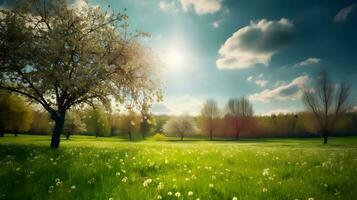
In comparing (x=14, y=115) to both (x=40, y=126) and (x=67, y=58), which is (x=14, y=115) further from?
(x=67, y=58)

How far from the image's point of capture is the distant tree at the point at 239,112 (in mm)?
113938

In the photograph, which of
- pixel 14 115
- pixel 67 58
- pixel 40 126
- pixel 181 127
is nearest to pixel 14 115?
pixel 14 115

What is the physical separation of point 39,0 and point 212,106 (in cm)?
9942

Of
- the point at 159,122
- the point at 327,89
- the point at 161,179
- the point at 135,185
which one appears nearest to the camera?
the point at 135,185

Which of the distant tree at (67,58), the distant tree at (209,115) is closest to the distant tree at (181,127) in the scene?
the distant tree at (209,115)

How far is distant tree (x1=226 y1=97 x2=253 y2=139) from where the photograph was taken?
114 metres

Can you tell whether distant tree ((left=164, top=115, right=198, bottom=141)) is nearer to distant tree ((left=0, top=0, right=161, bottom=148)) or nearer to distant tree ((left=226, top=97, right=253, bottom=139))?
distant tree ((left=226, top=97, right=253, bottom=139))

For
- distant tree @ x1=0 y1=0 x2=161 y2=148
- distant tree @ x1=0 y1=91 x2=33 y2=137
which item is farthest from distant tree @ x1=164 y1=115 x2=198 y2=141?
distant tree @ x1=0 y1=0 x2=161 y2=148

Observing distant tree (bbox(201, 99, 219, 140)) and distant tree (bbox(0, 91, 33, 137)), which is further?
distant tree (bbox(201, 99, 219, 140))

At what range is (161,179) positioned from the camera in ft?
30.0

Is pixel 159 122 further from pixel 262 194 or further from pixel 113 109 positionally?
pixel 262 194

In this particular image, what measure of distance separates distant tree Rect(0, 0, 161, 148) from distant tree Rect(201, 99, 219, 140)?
94.0 m

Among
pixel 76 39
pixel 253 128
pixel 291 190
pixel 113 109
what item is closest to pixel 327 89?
pixel 253 128

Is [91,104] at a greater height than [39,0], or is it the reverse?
[39,0]
